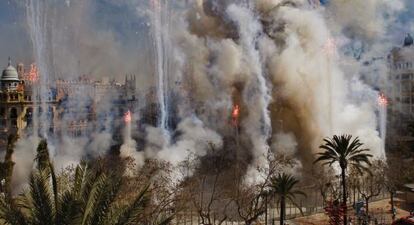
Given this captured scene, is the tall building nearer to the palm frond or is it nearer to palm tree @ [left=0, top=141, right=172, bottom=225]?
palm tree @ [left=0, top=141, right=172, bottom=225]

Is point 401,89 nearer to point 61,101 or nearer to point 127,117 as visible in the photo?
Answer: point 127,117

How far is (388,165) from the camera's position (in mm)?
34094

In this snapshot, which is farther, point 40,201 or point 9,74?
point 9,74

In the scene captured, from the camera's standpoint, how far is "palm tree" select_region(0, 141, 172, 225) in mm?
9454

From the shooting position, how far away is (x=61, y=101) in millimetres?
58250

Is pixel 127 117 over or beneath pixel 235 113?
over

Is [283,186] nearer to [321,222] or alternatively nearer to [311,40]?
[321,222]

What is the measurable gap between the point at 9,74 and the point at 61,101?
24.1 ft

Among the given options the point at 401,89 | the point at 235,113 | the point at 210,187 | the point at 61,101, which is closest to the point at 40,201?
the point at 210,187

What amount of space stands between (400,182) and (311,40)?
1770 cm

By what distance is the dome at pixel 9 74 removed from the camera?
56969 mm

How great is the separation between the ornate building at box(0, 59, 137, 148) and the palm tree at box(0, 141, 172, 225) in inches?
1477

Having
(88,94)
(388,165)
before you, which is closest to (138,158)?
(388,165)

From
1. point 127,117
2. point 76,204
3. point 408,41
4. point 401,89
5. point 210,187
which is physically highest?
point 408,41
